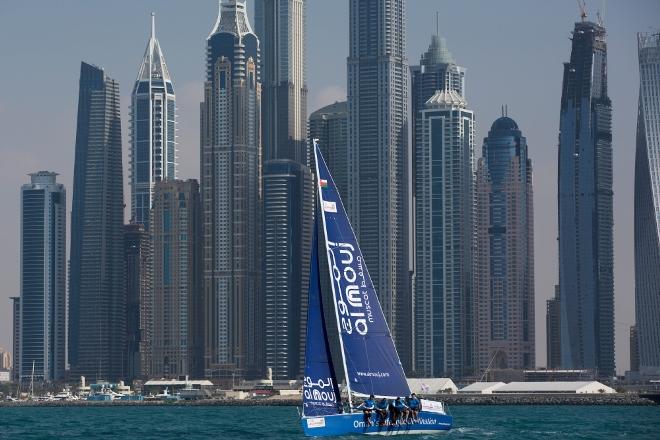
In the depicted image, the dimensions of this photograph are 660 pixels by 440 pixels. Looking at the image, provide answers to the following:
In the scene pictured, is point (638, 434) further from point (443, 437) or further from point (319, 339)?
point (319, 339)

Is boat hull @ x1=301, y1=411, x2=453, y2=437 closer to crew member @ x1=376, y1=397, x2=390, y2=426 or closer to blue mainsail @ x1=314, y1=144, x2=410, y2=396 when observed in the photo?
crew member @ x1=376, y1=397, x2=390, y2=426

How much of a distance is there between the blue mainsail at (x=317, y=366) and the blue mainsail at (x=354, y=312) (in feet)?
3.29

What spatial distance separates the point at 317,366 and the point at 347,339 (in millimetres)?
2066

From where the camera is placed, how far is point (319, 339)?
78062 mm

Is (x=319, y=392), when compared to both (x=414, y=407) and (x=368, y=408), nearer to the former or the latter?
(x=368, y=408)

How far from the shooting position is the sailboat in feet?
253

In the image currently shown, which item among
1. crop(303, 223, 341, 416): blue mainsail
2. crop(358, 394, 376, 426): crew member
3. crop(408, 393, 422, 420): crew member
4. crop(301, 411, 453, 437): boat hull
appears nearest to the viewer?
crop(301, 411, 453, 437): boat hull

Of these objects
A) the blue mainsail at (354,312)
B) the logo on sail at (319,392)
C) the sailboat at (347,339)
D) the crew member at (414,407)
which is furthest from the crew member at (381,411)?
the logo on sail at (319,392)

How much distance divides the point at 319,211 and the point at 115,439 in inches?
1002

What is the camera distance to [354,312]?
77.8m

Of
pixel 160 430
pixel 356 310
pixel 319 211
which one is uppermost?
pixel 319 211

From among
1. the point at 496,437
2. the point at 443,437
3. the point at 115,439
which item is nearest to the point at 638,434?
the point at 496,437

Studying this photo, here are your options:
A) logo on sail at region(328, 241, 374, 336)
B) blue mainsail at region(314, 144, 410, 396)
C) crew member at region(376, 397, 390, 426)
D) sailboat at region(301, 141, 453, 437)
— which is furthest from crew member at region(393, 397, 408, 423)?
logo on sail at region(328, 241, 374, 336)

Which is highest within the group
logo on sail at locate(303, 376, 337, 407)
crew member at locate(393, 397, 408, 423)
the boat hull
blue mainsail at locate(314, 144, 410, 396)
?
blue mainsail at locate(314, 144, 410, 396)
